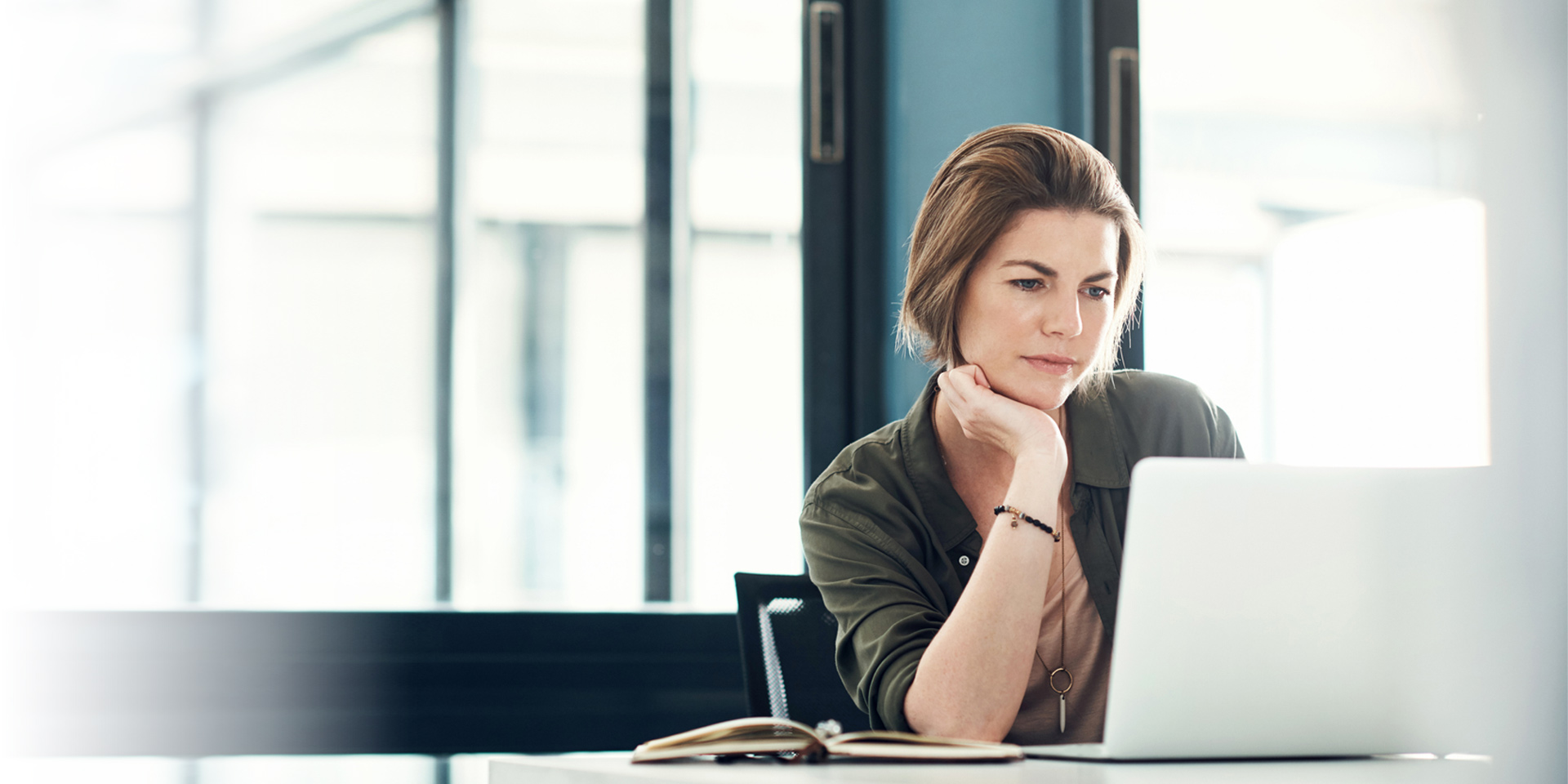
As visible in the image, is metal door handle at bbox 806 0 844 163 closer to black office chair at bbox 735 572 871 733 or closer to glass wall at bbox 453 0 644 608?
glass wall at bbox 453 0 644 608

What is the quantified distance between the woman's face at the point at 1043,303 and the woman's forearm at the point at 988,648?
0.30m

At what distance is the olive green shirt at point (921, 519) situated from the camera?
4.05ft

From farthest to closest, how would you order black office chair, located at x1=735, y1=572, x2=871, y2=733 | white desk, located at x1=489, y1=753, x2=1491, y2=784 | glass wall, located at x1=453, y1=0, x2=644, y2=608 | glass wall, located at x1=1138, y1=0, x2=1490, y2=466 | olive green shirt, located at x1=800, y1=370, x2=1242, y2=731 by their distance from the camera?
glass wall, located at x1=453, y1=0, x2=644, y2=608
glass wall, located at x1=1138, y1=0, x2=1490, y2=466
black office chair, located at x1=735, y1=572, x2=871, y2=733
olive green shirt, located at x1=800, y1=370, x2=1242, y2=731
white desk, located at x1=489, y1=753, x2=1491, y2=784

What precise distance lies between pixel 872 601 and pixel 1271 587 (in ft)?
2.02

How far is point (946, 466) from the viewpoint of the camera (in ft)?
4.83

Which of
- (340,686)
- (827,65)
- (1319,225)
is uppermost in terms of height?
(827,65)

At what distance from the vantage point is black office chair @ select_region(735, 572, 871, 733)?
4.55 ft

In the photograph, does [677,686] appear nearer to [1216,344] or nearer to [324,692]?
[324,692]

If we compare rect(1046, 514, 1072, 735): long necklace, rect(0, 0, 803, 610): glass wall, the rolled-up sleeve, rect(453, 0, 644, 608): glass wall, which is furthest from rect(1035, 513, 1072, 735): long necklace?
rect(453, 0, 644, 608): glass wall

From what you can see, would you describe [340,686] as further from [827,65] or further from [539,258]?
[827,65]

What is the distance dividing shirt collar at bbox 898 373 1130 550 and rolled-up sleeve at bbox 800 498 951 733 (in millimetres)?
69

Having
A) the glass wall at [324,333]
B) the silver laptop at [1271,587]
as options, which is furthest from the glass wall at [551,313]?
the silver laptop at [1271,587]

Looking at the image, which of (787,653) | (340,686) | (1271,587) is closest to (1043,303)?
(787,653)

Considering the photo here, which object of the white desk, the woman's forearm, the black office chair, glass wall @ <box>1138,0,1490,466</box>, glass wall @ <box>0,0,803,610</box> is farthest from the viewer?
glass wall @ <box>0,0,803,610</box>
